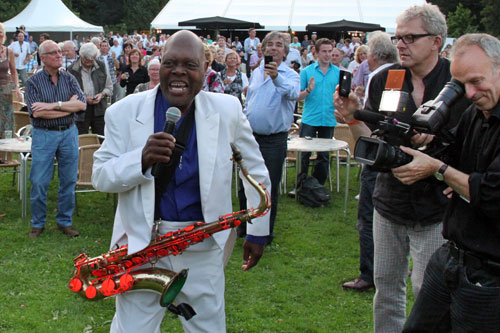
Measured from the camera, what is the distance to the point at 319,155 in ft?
30.2

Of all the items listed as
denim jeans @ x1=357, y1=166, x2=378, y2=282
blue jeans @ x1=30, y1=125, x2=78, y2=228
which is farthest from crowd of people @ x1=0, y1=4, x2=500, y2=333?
blue jeans @ x1=30, y1=125, x2=78, y2=228

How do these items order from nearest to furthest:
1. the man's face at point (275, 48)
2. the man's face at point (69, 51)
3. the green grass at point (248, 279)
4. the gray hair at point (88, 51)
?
1. the green grass at point (248, 279)
2. the man's face at point (275, 48)
3. the gray hair at point (88, 51)
4. the man's face at point (69, 51)

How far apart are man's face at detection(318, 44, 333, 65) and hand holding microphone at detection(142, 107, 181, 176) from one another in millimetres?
6352

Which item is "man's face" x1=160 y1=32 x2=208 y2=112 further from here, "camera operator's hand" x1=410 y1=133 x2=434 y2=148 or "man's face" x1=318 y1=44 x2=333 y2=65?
"man's face" x1=318 y1=44 x2=333 y2=65

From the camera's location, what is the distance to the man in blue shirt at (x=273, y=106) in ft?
21.6

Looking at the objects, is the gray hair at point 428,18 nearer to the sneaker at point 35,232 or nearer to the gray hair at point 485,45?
the gray hair at point 485,45

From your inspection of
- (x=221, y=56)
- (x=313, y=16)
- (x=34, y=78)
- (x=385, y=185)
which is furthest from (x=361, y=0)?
(x=385, y=185)

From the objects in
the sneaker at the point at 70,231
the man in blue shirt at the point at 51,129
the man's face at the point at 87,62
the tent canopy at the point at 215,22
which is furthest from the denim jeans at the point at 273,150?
the tent canopy at the point at 215,22

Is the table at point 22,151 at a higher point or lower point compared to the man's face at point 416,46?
lower

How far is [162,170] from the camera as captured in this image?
2.94 metres

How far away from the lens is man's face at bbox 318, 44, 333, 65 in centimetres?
877

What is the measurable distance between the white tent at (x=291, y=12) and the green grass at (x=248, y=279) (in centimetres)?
2667

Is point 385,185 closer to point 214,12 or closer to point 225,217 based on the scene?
point 225,217

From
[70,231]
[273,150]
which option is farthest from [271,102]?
[70,231]
